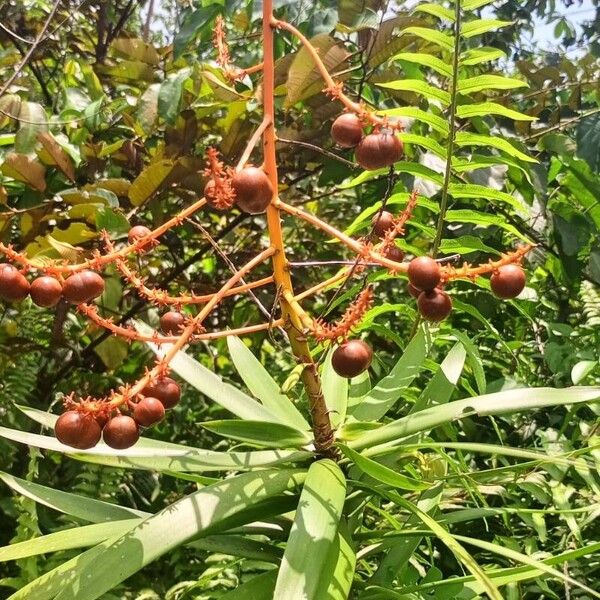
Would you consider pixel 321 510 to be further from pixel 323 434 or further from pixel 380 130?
pixel 380 130

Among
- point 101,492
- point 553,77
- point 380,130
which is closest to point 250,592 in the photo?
point 380,130

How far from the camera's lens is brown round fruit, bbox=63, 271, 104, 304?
0.83 metres

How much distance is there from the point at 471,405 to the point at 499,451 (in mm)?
81

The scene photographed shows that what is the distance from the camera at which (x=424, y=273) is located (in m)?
0.76

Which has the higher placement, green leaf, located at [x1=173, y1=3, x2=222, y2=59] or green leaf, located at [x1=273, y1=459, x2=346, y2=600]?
green leaf, located at [x1=173, y1=3, x2=222, y2=59]

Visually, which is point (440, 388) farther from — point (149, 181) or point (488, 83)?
point (149, 181)

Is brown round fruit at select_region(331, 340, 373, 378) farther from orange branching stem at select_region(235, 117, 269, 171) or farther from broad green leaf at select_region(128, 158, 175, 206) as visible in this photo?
broad green leaf at select_region(128, 158, 175, 206)

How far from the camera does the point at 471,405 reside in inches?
34.4

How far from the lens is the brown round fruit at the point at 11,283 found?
837 millimetres

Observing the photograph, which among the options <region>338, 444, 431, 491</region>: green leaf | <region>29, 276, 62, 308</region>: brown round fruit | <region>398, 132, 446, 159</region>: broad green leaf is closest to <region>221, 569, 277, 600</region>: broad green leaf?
<region>338, 444, 431, 491</region>: green leaf

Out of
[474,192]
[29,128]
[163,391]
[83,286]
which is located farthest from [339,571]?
[29,128]

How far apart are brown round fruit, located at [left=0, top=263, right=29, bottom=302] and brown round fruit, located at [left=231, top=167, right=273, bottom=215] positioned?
27 centimetres

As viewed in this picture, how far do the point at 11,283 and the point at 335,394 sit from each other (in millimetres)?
527

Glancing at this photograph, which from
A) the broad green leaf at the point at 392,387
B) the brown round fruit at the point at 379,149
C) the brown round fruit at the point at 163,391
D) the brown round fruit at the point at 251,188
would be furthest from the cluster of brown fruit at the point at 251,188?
the broad green leaf at the point at 392,387
